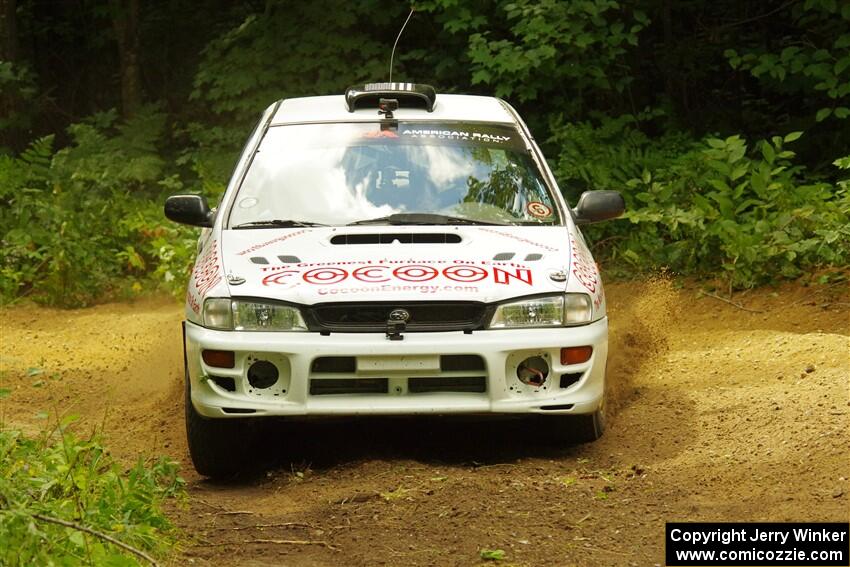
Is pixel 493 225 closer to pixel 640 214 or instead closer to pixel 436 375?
pixel 436 375

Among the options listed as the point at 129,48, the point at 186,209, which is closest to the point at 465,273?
the point at 186,209

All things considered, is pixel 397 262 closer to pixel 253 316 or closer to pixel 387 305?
pixel 387 305

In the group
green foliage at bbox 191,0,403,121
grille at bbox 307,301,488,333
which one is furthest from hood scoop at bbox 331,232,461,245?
green foliage at bbox 191,0,403,121

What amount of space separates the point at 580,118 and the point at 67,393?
677 centimetres

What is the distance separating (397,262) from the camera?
6191 mm

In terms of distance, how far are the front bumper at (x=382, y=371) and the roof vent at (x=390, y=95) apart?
2.11 meters

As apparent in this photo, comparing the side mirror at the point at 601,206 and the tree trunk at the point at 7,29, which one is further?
the tree trunk at the point at 7,29

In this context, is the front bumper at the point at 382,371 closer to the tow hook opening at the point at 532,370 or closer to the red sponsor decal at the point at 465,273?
the tow hook opening at the point at 532,370

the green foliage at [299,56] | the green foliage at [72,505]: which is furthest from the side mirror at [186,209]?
the green foliage at [299,56]

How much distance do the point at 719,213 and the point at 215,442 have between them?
572cm

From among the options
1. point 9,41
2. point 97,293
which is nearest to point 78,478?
point 97,293

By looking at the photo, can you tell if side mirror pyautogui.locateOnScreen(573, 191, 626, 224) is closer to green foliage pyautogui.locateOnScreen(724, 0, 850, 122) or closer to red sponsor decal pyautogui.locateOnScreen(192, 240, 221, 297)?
red sponsor decal pyautogui.locateOnScreen(192, 240, 221, 297)

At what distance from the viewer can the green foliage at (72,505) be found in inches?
163

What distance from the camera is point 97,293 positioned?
496 inches
